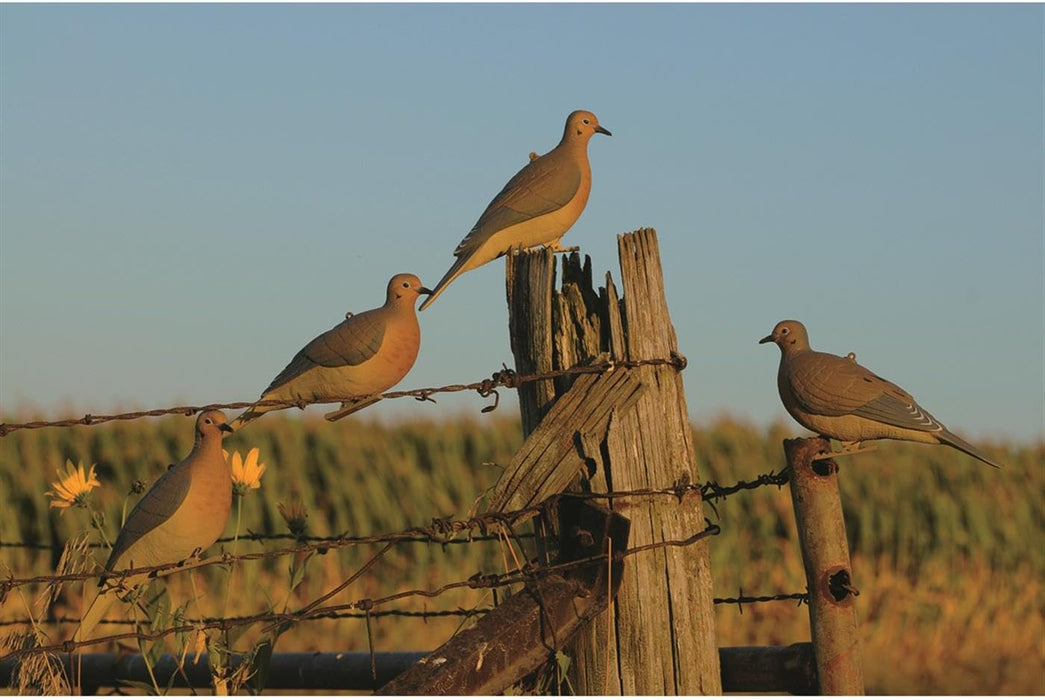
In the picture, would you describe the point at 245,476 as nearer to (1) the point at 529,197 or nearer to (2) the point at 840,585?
(1) the point at 529,197

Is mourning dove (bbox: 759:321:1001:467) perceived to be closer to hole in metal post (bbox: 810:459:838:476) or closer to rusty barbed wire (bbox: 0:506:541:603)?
hole in metal post (bbox: 810:459:838:476)

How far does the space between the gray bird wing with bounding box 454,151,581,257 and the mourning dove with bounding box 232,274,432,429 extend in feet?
2.59

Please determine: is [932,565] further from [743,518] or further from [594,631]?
[594,631]

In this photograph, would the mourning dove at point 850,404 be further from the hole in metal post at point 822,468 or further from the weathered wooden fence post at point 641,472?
the weathered wooden fence post at point 641,472

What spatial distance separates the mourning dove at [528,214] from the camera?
5875mm

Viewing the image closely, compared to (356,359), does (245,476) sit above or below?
below

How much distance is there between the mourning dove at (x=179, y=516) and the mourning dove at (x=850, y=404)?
2.35 m

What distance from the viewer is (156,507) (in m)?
4.80

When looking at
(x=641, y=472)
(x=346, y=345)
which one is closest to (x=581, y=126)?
(x=346, y=345)

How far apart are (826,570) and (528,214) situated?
7.97ft

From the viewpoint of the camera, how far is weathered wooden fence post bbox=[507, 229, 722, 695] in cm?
407

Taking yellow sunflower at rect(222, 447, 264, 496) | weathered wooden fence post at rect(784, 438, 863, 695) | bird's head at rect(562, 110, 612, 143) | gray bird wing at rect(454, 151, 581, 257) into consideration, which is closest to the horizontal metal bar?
weathered wooden fence post at rect(784, 438, 863, 695)

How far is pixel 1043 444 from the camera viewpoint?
717 inches

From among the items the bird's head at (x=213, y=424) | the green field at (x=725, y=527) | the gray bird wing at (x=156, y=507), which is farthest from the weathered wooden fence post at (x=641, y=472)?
the green field at (x=725, y=527)
